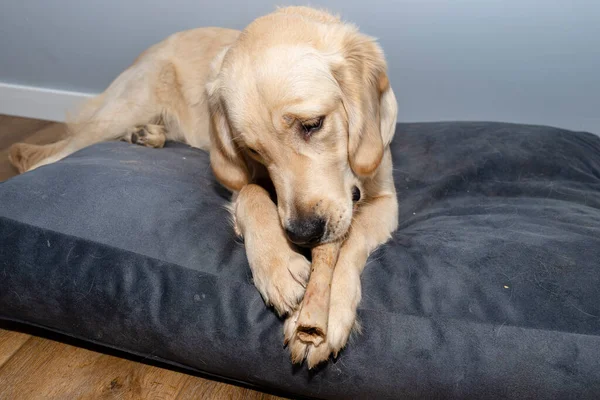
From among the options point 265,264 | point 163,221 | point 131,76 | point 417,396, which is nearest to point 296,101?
point 265,264

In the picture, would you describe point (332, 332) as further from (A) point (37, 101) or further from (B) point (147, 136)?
(A) point (37, 101)

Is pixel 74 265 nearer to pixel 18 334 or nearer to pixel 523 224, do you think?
pixel 18 334

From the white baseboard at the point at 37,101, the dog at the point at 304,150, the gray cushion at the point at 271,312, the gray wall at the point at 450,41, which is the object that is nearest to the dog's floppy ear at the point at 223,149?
the dog at the point at 304,150

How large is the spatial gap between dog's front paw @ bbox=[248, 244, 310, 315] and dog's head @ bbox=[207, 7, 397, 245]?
65 millimetres

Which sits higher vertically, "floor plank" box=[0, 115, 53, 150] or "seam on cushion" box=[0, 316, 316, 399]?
"seam on cushion" box=[0, 316, 316, 399]

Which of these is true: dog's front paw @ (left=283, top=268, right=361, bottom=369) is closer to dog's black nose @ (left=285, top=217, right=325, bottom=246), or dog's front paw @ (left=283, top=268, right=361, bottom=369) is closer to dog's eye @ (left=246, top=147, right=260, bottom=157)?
dog's black nose @ (left=285, top=217, right=325, bottom=246)

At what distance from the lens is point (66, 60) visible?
3.83m

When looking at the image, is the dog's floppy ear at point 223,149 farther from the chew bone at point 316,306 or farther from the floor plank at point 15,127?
the floor plank at point 15,127

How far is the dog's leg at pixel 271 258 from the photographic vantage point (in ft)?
5.15

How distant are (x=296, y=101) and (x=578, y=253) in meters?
1.01

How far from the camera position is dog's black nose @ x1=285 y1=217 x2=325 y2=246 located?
162 cm

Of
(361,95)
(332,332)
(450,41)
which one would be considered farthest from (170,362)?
(450,41)

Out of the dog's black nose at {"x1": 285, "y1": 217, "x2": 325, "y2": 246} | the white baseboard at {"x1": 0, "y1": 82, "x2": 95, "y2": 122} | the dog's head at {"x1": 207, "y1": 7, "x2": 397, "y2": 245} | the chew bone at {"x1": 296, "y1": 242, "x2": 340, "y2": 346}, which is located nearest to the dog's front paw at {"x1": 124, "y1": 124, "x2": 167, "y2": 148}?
the dog's head at {"x1": 207, "y1": 7, "x2": 397, "y2": 245}

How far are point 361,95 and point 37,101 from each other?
3.08 m
